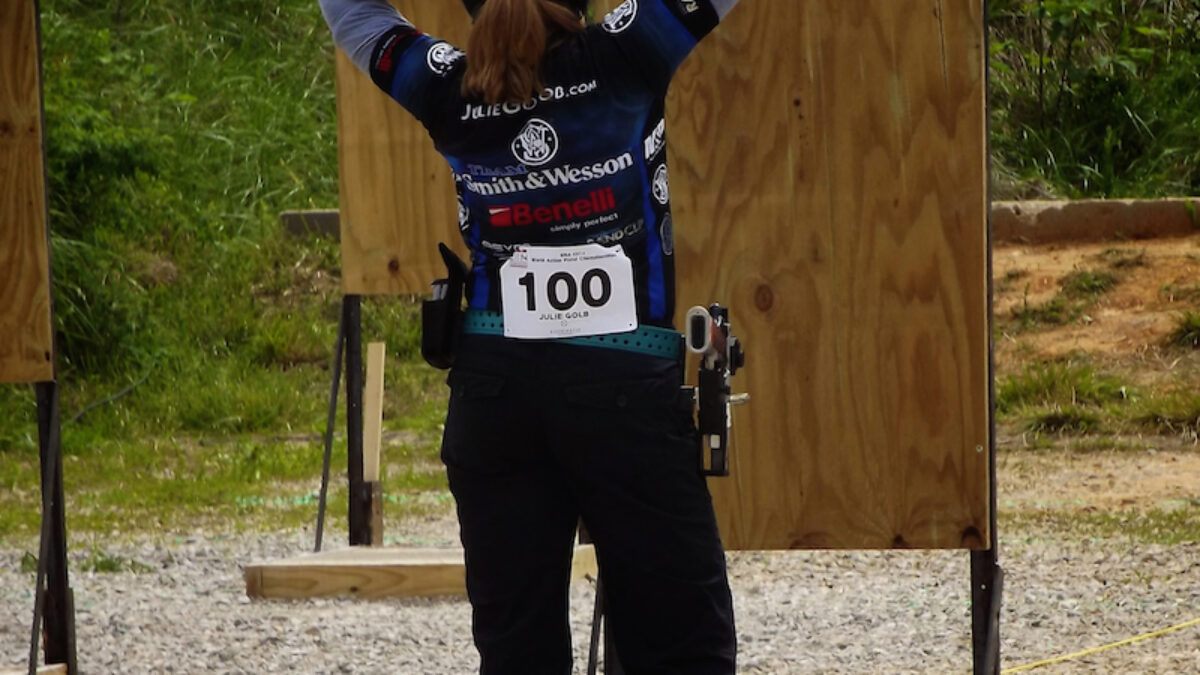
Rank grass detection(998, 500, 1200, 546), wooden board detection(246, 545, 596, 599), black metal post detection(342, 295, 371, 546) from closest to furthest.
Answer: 1. wooden board detection(246, 545, 596, 599)
2. black metal post detection(342, 295, 371, 546)
3. grass detection(998, 500, 1200, 546)

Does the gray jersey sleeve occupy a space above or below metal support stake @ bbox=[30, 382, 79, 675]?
above

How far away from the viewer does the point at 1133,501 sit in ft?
23.9

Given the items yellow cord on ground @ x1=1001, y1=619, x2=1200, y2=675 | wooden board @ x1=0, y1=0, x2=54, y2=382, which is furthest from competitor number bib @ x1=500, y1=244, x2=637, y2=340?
yellow cord on ground @ x1=1001, y1=619, x2=1200, y2=675

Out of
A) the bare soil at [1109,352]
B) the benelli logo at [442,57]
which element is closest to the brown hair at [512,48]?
the benelli logo at [442,57]

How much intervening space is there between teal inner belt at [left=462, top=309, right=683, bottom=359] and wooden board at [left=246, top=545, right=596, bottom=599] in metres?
2.58

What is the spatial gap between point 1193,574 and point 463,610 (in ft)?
7.72

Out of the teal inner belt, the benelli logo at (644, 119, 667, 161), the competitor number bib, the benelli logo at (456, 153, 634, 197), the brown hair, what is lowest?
the teal inner belt

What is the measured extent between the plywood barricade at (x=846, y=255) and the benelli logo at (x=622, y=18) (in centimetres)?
80

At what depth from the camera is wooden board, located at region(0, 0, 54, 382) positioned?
4441 mm

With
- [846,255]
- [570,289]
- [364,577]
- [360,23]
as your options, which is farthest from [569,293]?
[364,577]

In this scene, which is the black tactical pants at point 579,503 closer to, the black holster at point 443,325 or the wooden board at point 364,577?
the black holster at point 443,325

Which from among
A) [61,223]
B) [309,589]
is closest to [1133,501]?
[309,589]

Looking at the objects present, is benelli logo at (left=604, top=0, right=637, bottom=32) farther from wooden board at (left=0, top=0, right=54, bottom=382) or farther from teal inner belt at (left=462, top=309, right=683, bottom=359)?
wooden board at (left=0, top=0, right=54, bottom=382)

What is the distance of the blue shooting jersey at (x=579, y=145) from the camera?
2.84 m
